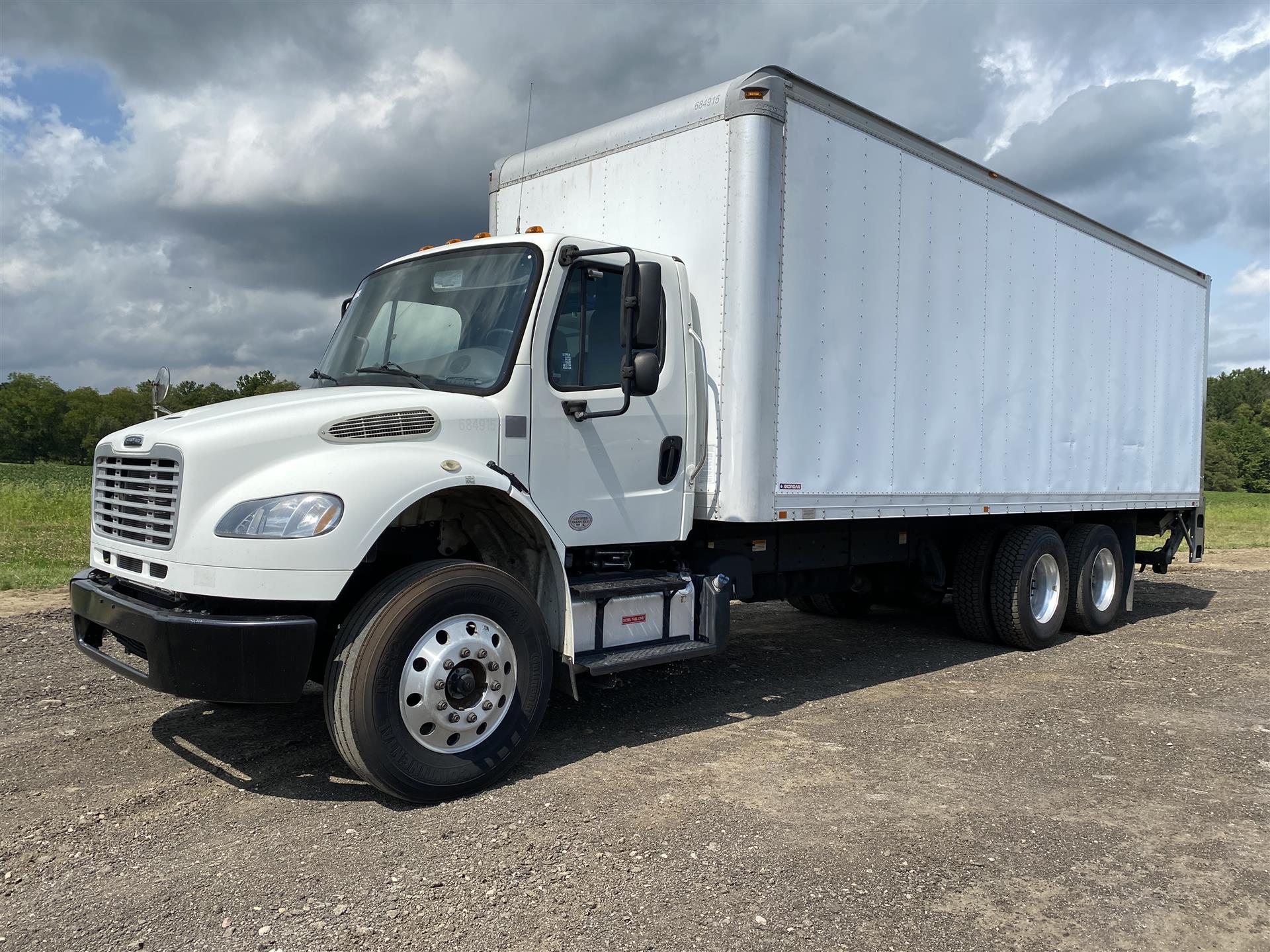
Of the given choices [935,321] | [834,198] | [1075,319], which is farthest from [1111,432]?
[834,198]

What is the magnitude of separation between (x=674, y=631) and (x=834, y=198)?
2912mm

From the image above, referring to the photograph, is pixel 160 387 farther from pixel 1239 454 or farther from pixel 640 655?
pixel 1239 454

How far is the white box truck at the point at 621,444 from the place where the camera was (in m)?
4.33

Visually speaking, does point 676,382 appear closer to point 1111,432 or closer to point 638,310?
point 638,310

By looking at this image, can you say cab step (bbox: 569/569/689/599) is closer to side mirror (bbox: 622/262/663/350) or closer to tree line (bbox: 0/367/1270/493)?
side mirror (bbox: 622/262/663/350)

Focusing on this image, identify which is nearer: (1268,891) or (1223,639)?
(1268,891)

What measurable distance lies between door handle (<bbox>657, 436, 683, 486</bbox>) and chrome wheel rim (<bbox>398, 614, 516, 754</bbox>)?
1.49 meters

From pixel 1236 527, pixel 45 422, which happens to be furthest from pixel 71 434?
pixel 1236 527

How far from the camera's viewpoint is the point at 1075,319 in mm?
8867

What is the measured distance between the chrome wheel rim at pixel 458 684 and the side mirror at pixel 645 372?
143 centimetres

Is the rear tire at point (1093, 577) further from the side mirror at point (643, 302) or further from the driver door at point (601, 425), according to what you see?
the side mirror at point (643, 302)

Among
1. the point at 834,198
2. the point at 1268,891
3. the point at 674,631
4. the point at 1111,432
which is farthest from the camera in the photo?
the point at 1111,432

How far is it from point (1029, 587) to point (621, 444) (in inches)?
194

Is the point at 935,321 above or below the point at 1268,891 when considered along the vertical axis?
above
